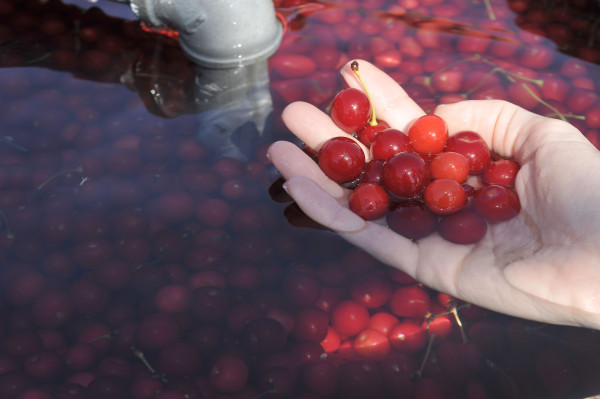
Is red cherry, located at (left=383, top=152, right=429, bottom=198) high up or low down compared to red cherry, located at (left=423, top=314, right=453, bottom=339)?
up

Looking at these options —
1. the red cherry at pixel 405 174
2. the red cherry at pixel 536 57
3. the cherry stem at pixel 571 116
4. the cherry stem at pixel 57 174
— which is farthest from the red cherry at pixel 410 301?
the red cherry at pixel 536 57

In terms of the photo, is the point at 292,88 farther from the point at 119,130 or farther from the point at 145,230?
the point at 145,230

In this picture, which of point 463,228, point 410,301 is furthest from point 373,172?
point 410,301

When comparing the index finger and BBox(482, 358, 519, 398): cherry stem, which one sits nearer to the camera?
BBox(482, 358, 519, 398): cherry stem

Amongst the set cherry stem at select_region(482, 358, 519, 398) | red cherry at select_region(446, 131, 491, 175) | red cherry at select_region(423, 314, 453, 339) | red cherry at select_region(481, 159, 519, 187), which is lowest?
cherry stem at select_region(482, 358, 519, 398)

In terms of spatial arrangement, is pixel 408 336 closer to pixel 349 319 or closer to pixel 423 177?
pixel 349 319

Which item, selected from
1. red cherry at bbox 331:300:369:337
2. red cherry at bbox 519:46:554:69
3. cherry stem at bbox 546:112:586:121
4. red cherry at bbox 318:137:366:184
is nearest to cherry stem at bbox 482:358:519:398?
red cherry at bbox 331:300:369:337

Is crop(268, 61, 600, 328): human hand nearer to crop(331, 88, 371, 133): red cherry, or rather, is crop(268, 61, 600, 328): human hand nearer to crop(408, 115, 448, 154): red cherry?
crop(331, 88, 371, 133): red cherry
